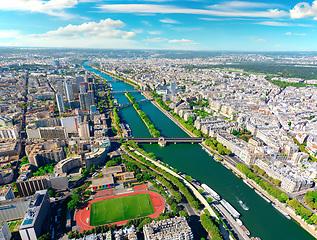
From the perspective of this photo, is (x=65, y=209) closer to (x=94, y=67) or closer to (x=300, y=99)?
(x=300, y=99)

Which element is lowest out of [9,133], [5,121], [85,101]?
[9,133]

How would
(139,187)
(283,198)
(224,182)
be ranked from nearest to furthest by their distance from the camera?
1. (283,198)
2. (139,187)
3. (224,182)

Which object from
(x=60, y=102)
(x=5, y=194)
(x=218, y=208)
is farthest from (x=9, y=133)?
(x=218, y=208)

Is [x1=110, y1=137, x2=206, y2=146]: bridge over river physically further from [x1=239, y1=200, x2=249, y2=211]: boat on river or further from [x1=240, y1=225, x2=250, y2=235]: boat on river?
[x1=240, y1=225, x2=250, y2=235]: boat on river

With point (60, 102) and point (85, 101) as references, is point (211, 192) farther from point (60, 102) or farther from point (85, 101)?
point (60, 102)

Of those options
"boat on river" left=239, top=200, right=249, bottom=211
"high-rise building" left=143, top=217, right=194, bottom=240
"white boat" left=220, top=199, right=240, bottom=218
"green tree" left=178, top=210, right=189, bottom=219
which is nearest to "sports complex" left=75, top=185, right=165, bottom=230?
"green tree" left=178, top=210, right=189, bottom=219

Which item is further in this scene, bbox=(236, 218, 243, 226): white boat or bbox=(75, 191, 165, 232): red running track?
bbox=(236, 218, 243, 226): white boat

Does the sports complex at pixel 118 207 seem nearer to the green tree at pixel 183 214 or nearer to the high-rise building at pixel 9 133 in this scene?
the green tree at pixel 183 214
